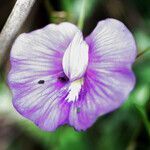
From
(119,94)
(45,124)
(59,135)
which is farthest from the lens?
(59,135)

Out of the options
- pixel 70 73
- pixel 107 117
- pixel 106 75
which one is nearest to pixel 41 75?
pixel 70 73

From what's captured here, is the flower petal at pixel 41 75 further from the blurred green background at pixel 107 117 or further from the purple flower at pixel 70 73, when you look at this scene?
the blurred green background at pixel 107 117

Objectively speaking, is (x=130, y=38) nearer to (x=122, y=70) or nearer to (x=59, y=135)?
(x=122, y=70)

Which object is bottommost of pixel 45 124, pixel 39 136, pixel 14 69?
pixel 39 136

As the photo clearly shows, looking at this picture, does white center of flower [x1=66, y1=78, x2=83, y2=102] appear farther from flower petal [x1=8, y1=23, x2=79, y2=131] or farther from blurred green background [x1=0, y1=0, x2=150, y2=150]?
blurred green background [x1=0, y1=0, x2=150, y2=150]

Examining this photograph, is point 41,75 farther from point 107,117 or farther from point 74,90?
point 107,117

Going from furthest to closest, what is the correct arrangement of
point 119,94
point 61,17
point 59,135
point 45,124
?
point 59,135 → point 61,17 → point 45,124 → point 119,94

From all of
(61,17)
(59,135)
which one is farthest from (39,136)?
(61,17)
